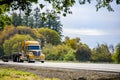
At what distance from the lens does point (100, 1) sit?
81.5 ft

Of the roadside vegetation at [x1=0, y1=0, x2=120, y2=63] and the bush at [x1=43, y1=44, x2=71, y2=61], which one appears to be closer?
the roadside vegetation at [x1=0, y1=0, x2=120, y2=63]

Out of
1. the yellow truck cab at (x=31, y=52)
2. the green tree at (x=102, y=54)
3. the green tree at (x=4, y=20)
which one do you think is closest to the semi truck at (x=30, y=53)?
the yellow truck cab at (x=31, y=52)

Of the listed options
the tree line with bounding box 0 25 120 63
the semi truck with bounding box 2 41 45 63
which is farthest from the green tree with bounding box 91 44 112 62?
the semi truck with bounding box 2 41 45 63

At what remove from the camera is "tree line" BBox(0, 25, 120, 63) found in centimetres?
9931

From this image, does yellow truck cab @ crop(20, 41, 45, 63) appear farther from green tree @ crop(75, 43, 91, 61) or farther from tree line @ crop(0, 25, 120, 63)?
green tree @ crop(75, 43, 91, 61)

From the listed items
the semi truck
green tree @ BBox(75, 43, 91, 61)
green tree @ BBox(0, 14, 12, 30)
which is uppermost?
green tree @ BBox(0, 14, 12, 30)

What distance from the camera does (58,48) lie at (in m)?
113

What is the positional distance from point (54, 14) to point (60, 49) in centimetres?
8318

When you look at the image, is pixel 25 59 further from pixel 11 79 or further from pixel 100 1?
pixel 11 79

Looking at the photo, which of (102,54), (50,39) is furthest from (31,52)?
(50,39)

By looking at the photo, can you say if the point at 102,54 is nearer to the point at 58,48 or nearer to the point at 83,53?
the point at 83,53

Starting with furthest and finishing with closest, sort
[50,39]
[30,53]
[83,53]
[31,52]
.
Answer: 1. [50,39]
2. [83,53]
3. [31,52]
4. [30,53]

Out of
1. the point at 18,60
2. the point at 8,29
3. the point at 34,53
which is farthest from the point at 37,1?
the point at 8,29

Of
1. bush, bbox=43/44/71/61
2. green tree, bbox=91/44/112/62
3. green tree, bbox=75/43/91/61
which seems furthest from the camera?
green tree, bbox=75/43/91/61
